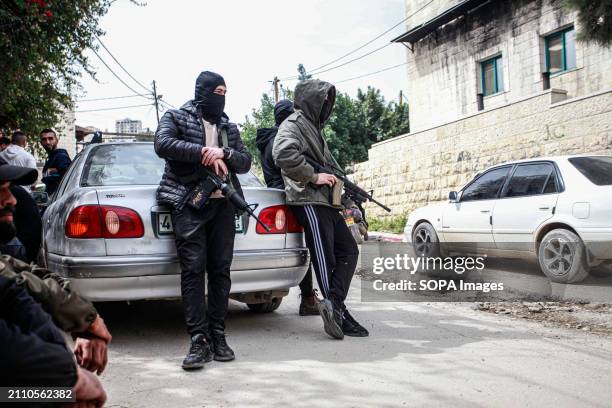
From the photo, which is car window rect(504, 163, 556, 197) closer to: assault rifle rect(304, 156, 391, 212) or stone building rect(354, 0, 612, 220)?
assault rifle rect(304, 156, 391, 212)

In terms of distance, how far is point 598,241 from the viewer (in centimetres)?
633

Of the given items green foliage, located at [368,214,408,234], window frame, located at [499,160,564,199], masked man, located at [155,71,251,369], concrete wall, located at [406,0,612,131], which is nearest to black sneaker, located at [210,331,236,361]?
masked man, located at [155,71,251,369]

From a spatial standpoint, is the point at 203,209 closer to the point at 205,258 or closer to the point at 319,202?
the point at 205,258

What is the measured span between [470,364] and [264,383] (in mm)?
1288

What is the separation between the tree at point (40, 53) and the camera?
894 cm

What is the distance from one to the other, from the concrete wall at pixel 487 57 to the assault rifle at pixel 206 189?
43.0 feet

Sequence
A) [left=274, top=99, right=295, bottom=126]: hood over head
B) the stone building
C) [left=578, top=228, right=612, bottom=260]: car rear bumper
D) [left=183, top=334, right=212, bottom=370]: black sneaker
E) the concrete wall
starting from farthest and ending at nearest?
the concrete wall, the stone building, [left=578, top=228, right=612, bottom=260]: car rear bumper, [left=274, top=99, right=295, bottom=126]: hood over head, [left=183, top=334, right=212, bottom=370]: black sneaker

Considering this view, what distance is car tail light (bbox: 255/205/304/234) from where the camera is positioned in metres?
4.48

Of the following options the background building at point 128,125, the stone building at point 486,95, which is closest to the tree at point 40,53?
the stone building at point 486,95

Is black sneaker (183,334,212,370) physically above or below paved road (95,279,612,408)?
above

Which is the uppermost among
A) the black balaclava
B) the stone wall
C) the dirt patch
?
the stone wall

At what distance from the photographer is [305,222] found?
4.45m

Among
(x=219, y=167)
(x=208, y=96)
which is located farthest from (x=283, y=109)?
(x=219, y=167)

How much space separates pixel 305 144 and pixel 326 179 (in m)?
0.34
